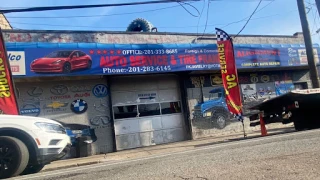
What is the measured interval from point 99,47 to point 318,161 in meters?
10.6

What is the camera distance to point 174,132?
16.5 metres

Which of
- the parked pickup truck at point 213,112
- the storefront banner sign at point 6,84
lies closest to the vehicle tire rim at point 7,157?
the storefront banner sign at point 6,84

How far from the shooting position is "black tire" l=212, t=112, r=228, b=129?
56.4 feet

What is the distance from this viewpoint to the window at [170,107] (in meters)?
16.6

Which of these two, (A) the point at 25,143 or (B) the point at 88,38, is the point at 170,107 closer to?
(B) the point at 88,38

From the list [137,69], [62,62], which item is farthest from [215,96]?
[62,62]

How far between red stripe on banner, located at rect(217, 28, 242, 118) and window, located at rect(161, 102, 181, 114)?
11.2ft

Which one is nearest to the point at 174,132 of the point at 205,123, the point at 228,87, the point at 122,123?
the point at 205,123

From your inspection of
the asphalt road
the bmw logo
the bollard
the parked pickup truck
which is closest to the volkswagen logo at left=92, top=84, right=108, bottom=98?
the bmw logo

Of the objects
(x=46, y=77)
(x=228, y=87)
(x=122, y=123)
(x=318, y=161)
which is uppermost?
(x=46, y=77)

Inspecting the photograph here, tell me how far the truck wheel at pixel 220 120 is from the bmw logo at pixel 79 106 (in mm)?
6878

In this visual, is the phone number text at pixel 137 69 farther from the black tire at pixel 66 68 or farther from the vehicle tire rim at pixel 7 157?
the vehicle tire rim at pixel 7 157

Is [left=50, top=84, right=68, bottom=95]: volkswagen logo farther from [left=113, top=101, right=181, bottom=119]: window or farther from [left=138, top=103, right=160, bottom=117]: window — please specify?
[left=138, top=103, right=160, bottom=117]: window

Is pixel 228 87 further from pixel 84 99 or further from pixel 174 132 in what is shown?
pixel 84 99
